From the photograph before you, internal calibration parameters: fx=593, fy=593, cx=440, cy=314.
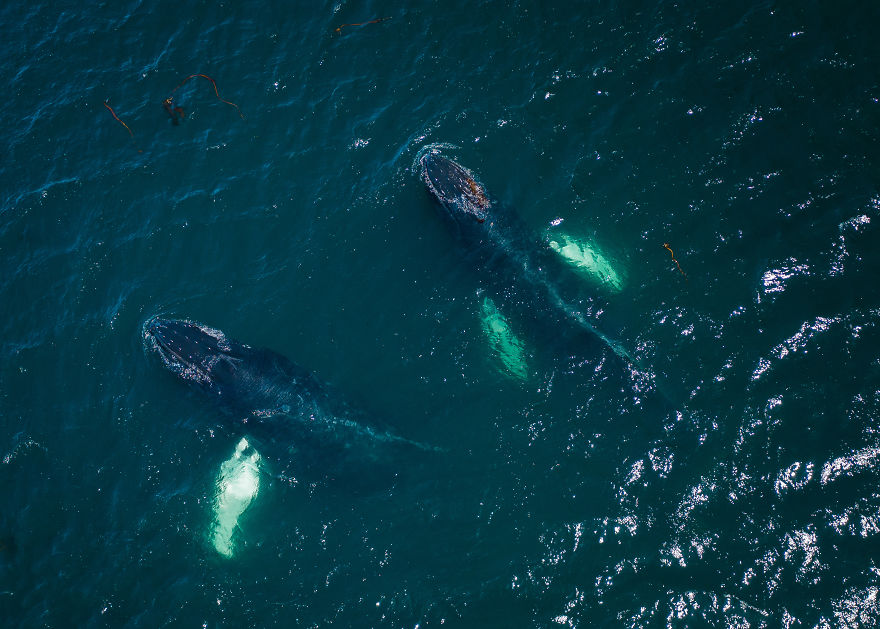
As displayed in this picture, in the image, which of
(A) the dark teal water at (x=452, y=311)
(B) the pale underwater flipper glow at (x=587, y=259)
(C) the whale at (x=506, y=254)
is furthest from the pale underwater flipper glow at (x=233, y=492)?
(B) the pale underwater flipper glow at (x=587, y=259)

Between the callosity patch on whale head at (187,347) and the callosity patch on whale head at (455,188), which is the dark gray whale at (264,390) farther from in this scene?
the callosity patch on whale head at (455,188)

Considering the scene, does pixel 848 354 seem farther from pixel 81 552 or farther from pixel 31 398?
pixel 31 398

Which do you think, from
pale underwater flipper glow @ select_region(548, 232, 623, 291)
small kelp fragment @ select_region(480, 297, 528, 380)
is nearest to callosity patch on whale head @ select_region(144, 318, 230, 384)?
small kelp fragment @ select_region(480, 297, 528, 380)

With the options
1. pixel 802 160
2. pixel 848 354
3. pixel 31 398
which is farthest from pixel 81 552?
pixel 802 160

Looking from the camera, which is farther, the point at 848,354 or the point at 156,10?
the point at 156,10

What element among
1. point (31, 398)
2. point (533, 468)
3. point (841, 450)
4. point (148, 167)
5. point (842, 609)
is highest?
point (148, 167)

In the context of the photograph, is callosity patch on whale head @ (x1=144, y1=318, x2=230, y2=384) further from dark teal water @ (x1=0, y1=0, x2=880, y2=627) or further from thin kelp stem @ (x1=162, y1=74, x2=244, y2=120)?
thin kelp stem @ (x1=162, y1=74, x2=244, y2=120)

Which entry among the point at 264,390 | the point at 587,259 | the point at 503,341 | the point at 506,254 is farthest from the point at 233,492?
the point at 587,259
